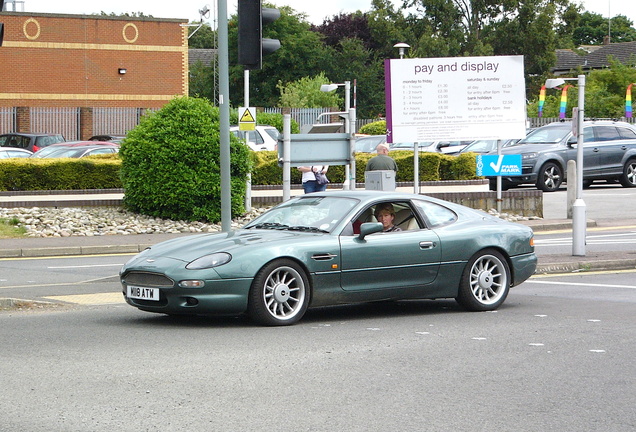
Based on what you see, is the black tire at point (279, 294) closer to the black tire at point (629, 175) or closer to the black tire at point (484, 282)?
the black tire at point (484, 282)

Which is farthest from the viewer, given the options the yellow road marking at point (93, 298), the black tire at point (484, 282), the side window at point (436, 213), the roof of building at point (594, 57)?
the roof of building at point (594, 57)

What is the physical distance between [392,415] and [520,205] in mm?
18923

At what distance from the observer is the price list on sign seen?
A: 23.0 meters

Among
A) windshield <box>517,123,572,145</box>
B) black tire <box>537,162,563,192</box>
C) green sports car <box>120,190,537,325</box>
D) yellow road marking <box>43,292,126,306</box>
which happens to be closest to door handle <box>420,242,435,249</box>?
green sports car <box>120,190,537,325</box>

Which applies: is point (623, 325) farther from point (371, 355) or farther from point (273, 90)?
point (273, 90)

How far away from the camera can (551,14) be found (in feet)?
242

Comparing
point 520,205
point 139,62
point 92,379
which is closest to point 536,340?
point 92,379

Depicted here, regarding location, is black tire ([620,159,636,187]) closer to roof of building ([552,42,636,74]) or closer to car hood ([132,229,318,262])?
car hood ([132,229,318,262])

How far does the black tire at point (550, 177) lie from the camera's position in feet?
94.1

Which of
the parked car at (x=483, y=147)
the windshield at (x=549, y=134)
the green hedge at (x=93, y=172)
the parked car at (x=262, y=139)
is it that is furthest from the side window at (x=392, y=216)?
the parked car at (x=262, y=139)

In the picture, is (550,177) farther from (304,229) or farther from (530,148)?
(304,229)

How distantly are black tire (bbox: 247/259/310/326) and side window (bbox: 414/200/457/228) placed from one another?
175 centimetres

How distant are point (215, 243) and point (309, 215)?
3.77 feet

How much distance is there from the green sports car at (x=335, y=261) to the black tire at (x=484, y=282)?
0.01m
